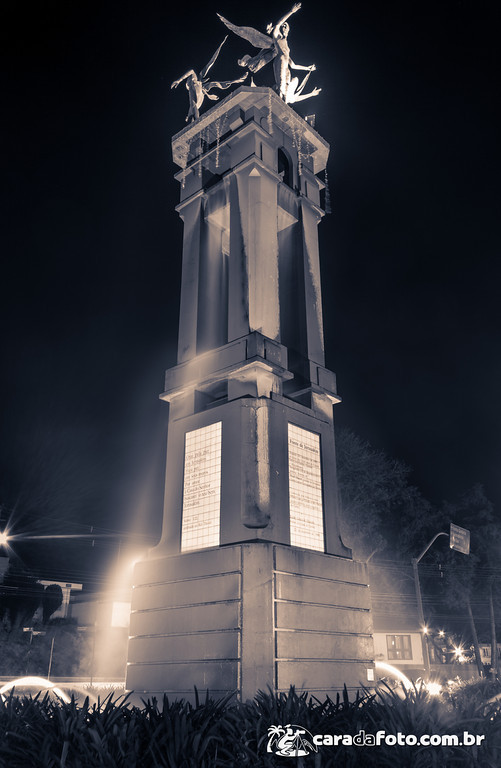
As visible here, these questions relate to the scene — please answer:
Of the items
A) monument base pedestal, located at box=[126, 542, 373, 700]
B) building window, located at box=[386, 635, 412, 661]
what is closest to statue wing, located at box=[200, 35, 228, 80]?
monument base pedestal, located at box=[126, 542, 373, 700]

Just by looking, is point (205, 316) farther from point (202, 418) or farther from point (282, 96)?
point (282, 96)

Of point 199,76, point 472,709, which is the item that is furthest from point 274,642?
point 199,76

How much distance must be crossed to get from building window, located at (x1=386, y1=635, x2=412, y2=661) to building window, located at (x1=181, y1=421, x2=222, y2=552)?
3605cm

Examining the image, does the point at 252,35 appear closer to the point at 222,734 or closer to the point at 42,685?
the point at 222,734

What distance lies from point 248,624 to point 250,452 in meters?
4.39

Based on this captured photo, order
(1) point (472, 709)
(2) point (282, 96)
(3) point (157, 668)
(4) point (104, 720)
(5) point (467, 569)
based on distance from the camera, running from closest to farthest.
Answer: (4) point (104, 720) → (1) point (472, 709) → (3) point (157, 668) → (2) point (282, 96) → (5) point (467, 569)

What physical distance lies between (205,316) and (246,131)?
22.5 ft

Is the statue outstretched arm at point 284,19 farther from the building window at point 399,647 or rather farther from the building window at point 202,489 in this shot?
the building window at point 399,647

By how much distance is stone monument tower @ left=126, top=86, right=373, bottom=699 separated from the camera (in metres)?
14.0

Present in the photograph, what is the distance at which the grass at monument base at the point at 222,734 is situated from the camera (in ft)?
20.6

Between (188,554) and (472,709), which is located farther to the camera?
(188,554)

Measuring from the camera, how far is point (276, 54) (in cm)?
2338

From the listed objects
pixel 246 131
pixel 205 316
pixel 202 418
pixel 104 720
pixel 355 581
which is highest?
pixel 246 131

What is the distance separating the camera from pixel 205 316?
19812mm
